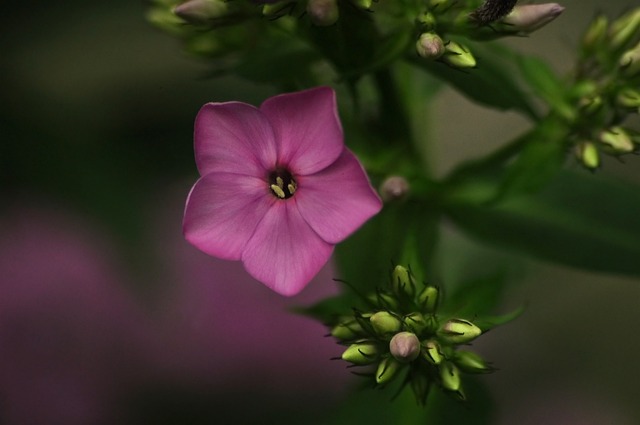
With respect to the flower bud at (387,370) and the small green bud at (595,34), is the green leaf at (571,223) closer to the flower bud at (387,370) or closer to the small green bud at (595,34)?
the small green bud at (595,34)

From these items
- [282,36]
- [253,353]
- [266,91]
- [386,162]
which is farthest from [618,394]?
[282,36]

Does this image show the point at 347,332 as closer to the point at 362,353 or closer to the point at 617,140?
the point at 362,353

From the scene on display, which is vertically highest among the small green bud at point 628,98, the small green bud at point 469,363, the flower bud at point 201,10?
the flower bud at point 201,10

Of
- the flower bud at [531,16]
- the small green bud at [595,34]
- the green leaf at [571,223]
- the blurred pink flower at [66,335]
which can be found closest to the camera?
the flower bud at [531,16]

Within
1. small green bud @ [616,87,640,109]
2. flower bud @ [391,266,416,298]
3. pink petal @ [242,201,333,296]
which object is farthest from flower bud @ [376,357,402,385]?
small green bud @ [616,87,640,109]

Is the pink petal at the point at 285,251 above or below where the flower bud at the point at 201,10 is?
below

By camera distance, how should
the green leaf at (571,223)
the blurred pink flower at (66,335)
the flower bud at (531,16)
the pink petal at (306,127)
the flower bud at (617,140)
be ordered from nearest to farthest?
the pink petal at (306,127) → the flower bud at (531,16) → the flower bud at (617,140) → the green leaf at (571,223) → the blurred pink flower at (66,335)

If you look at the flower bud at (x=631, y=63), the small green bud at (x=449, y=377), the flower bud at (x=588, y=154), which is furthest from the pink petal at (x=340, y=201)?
the flower bud at (x=631, y=63)

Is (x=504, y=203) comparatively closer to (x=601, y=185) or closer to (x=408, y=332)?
(x=601, y=185)
